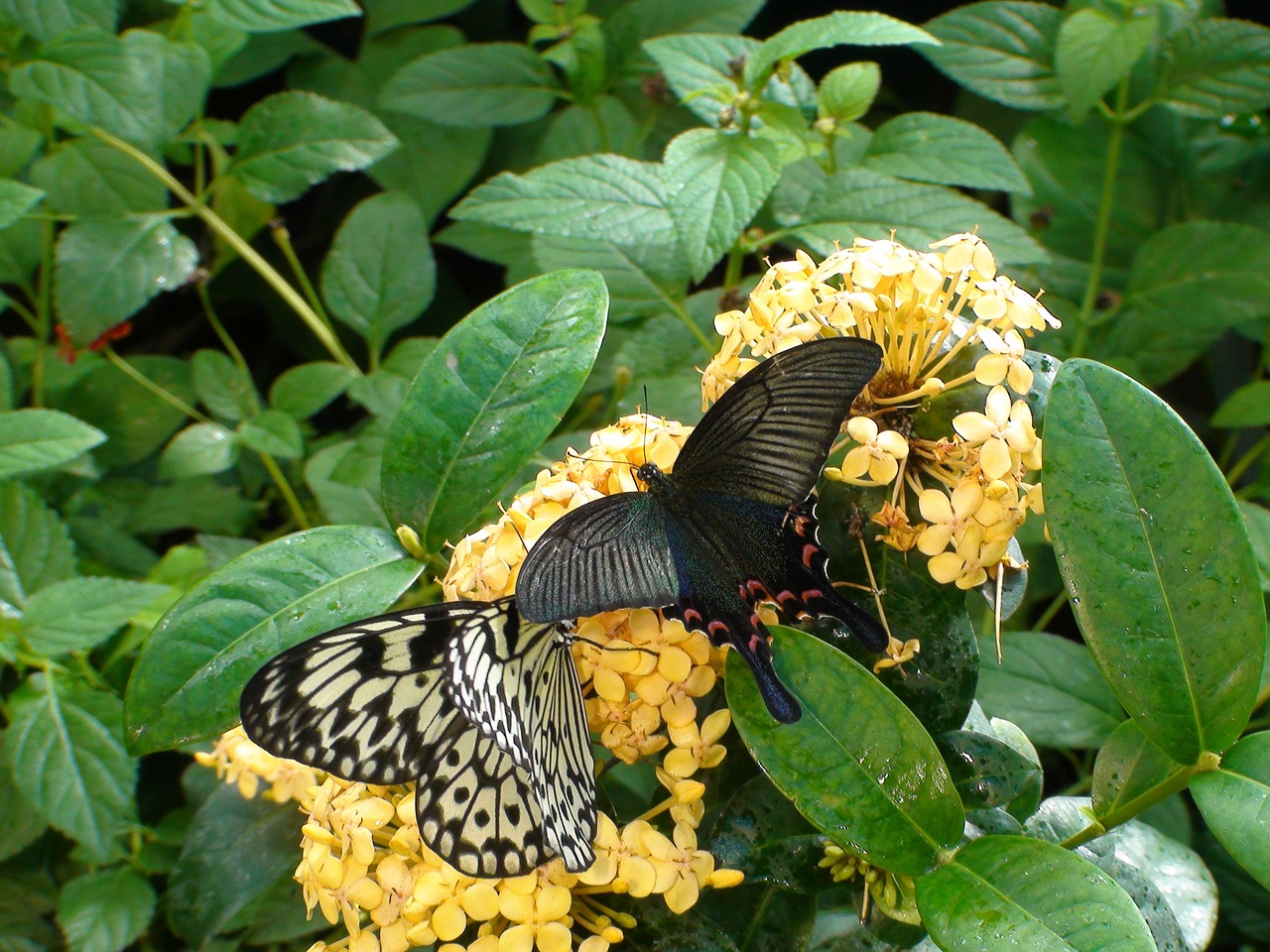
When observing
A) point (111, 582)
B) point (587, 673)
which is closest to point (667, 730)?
point (587, 673)

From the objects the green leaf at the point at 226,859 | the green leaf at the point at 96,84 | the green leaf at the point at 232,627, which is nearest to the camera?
the green leaf at the point at 232,627

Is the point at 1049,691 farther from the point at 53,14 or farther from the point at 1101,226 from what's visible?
the point at 53,14

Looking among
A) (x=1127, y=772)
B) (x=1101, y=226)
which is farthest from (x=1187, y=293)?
(x=1127, y=772)

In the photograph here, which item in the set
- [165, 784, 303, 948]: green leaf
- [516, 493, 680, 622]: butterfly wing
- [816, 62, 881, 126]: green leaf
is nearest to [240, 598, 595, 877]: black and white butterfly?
[516, 493, 680, 622]: butterfly wing

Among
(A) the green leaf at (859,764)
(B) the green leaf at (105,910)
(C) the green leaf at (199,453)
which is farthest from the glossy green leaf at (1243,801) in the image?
(C) the green leaf at (199,453)

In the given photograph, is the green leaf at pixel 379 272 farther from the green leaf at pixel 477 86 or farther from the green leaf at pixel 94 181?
the green leaf at pixel 94 181

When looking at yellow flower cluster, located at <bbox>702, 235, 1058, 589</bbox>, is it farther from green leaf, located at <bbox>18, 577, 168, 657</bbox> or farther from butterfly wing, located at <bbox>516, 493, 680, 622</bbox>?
green leaf, located at <bbox>18, 577, 168, 657</bbox>
